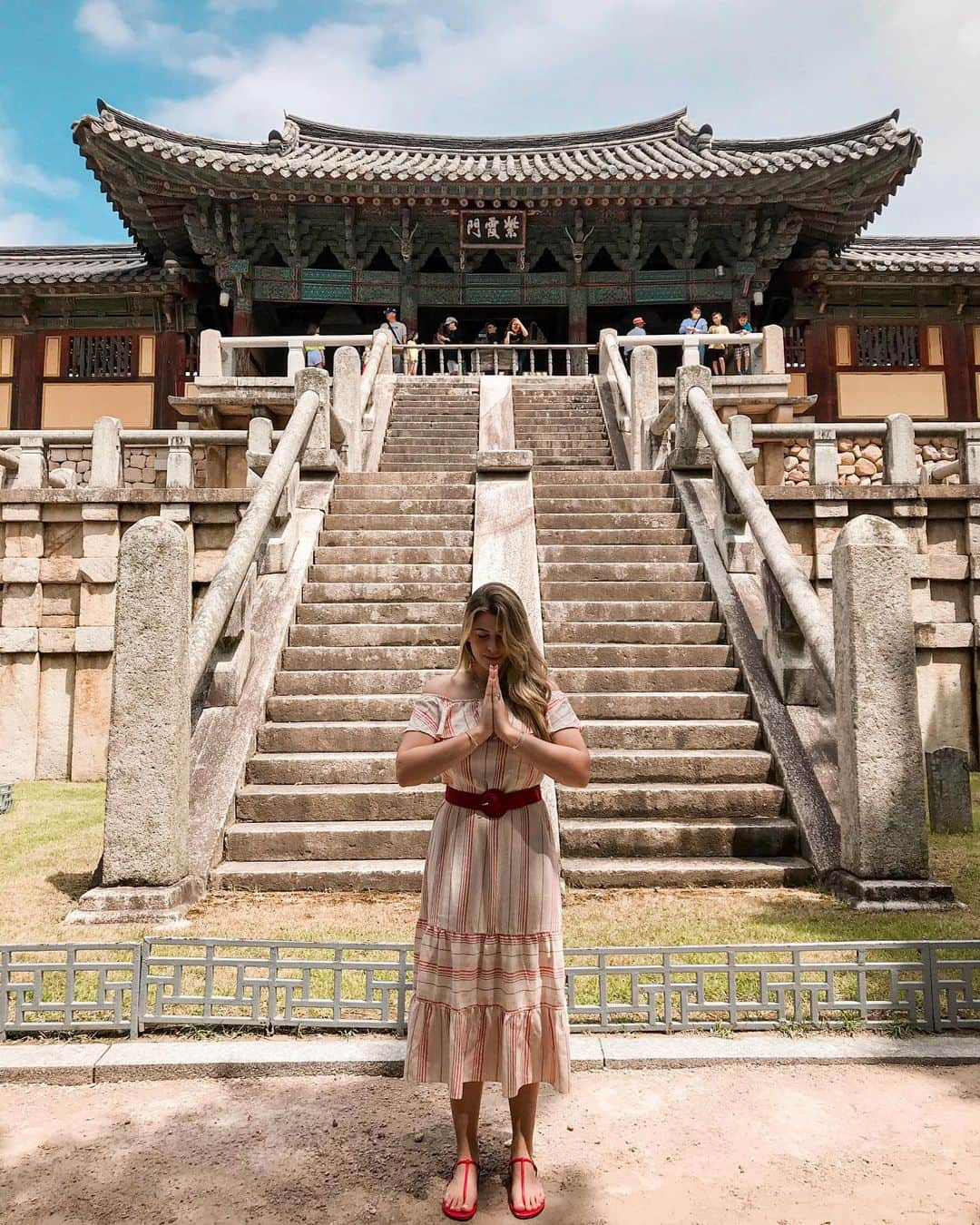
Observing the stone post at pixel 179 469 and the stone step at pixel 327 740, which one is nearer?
the stone step at pixel 327 740

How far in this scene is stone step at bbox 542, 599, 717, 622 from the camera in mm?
7441

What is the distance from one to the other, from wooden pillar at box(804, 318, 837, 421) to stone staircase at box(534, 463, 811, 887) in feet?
29.0

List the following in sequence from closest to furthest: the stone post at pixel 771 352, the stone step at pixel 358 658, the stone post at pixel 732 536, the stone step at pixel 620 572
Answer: the stone step at pixel 358 658 < the stone post at pixel 732 536 < the stone step at pixel 620 572 < the stone post at pixel 771 352

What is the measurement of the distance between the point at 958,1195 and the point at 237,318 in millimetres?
16865

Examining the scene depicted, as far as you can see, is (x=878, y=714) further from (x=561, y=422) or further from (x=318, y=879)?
(x=561, y=422)

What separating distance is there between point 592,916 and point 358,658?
121 inches

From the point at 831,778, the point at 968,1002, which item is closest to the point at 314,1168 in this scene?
the point at 968,1002

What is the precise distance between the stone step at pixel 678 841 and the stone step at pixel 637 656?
1.70 m

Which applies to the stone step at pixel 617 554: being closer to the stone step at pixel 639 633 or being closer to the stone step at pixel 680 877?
the stone step at pixel 639 633

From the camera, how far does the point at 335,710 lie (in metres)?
6.52

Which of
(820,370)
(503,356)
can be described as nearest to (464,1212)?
(503,356)

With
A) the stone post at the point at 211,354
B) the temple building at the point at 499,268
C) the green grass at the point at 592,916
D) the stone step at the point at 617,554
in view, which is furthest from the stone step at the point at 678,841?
the temple building at the point at 499,268

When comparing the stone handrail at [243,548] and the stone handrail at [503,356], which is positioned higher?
the stone handrail at [503,356]

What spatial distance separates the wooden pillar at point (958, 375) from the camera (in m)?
16.5
